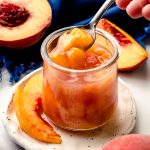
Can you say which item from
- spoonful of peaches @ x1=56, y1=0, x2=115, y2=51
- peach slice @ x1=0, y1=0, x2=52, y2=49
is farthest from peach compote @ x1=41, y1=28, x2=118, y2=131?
peach slice @ x1=0, y1=0, x2=52, y2=49

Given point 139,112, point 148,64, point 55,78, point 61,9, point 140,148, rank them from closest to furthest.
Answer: point 140,148 < point 55,78 < point 139,112 < point 148,64 < point 61,9

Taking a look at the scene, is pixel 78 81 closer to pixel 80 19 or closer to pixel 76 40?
pixel 76 40

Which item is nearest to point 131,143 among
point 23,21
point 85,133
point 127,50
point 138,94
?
point 85,133

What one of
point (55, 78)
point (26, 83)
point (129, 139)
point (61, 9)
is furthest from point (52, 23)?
point (129, 139)

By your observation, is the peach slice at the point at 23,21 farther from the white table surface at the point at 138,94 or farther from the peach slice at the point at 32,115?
the peach slice at the point at 32,115

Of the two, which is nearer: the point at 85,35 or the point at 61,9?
the point at 85,35

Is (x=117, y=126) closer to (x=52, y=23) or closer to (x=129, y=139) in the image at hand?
(x=129, y=139)
